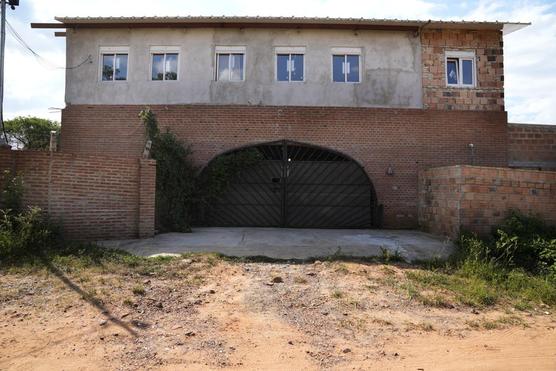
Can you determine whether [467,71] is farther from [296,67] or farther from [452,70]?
[296,67]

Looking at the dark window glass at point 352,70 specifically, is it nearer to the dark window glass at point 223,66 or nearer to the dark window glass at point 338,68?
the dark window glass at point 338,68

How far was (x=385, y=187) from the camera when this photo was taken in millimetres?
13211

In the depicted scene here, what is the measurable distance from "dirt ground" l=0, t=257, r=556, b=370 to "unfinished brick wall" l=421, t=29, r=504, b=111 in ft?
29.6

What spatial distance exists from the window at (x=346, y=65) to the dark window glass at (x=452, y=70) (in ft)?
10.1

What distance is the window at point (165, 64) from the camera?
1373 cm

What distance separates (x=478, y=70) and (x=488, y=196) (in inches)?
229

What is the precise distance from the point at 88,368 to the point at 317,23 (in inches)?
484

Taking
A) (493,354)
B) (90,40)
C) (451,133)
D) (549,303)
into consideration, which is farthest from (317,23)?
(493,354)

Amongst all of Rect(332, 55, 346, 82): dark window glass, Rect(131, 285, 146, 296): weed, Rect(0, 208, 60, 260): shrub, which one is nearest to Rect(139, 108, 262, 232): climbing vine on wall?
Rect(0, 208, 60, 260): shrub

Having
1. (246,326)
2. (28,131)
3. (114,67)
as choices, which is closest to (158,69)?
(114,67)

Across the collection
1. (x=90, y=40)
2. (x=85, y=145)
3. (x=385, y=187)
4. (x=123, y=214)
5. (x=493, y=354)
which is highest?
(x=90, y=40)

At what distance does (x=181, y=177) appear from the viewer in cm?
1193

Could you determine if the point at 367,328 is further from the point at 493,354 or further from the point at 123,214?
the point at 123,214

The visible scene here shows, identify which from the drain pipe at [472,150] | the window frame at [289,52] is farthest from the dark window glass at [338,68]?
the drain pipe at [472,150]
